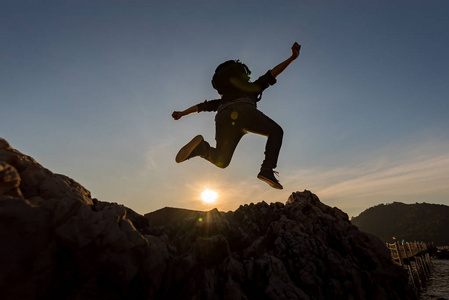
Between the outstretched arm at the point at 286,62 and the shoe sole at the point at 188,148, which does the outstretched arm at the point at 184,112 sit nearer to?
the shoe sole at the point at 188,148

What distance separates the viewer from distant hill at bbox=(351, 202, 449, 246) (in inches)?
3472

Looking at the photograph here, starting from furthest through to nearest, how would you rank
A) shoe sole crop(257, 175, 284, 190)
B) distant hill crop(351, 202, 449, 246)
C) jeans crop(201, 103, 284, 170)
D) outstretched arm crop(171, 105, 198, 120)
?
distant hill crop(351, 202, 449, 246) → outstretched arm crop(171, 105, 198, 120) → jeans crop(201, 103, 284, 170) → shoe sole crop(257, 175, 284, 190)

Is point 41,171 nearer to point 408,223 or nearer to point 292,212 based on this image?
point 292,212

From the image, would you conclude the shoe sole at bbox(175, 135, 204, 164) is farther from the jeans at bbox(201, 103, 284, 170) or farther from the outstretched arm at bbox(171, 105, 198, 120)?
the outstretched arm at bbox(171, 105, 198, 120)

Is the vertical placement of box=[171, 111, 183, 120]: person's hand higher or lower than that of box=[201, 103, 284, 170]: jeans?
higher

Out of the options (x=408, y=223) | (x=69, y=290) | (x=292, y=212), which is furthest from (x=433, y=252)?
(x=408, y=223)

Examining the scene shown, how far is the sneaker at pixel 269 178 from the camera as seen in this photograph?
3.74 m

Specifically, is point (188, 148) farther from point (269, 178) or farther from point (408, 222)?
point (408, 222)

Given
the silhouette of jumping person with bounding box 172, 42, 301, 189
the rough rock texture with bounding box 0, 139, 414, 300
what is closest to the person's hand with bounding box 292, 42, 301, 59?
the silhouette of jumping person with bounding box 172, 42, 301, 189

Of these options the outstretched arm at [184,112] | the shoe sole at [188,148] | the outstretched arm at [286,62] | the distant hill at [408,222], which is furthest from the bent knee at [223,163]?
the distant hill at [408,222]

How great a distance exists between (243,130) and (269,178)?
1.00 m

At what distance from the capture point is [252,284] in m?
2.50

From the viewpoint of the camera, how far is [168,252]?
2.52 metres

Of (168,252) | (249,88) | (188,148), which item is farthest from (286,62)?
(168,252)
